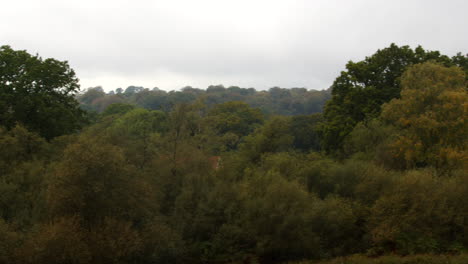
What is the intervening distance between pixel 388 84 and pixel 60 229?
23764mm

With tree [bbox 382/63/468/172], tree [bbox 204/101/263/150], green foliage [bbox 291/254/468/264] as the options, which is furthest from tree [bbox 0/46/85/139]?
tree [bbox 204/101/263/150]

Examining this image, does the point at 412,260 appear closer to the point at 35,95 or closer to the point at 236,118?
the point at 35,95

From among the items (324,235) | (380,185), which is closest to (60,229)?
(324,235)

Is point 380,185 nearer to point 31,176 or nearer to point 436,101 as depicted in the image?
point 436,101

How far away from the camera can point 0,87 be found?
70.6 feet

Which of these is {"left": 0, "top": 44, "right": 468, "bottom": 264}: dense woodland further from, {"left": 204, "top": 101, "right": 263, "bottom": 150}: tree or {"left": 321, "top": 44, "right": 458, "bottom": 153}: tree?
{"left": 204, "top": 101, "right": 263, "bottom": 150}: tree

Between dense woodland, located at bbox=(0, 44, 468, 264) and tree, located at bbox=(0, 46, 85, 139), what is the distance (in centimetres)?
8

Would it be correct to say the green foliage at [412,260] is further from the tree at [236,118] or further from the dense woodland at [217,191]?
the tree at [236,118]

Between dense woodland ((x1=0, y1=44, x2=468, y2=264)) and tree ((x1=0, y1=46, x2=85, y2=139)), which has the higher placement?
tree ((x1=0, y1=46, x2=85, y2=139))

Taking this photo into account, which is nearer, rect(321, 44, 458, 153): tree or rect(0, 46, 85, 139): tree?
rect(0, 46, 85, 139): tree

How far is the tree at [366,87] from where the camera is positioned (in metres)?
26.2

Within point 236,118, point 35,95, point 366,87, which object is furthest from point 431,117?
point 236,118

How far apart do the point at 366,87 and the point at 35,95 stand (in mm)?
21954

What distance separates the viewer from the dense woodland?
1310cm
